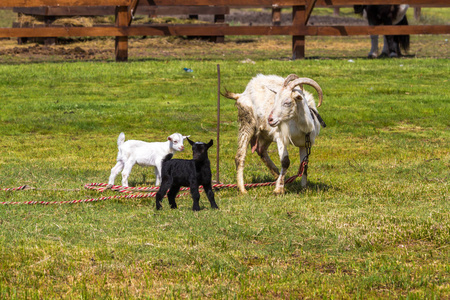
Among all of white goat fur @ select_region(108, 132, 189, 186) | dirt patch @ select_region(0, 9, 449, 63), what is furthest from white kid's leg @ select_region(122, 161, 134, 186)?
dirt patch @ select_region(0, 9, 449, 63)

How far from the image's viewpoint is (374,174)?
11.4 metres

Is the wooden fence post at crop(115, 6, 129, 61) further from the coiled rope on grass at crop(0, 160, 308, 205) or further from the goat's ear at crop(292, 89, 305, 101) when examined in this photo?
the goat's ear at crop(292, 89, 305, 101)

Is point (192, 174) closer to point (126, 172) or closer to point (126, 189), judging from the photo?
point (126, 189)

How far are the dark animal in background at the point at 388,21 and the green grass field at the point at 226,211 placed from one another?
15.4 feet

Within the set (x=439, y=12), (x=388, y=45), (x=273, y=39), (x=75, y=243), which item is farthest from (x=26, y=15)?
(x=439, y=12)

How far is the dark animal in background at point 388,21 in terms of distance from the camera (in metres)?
23.0

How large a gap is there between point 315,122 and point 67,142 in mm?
5851

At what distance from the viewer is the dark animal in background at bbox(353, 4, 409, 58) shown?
23.0m

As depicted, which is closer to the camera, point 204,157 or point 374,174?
point 204,157

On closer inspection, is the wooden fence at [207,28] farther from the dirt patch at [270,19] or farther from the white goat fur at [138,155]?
the dirt patch at [270,19]

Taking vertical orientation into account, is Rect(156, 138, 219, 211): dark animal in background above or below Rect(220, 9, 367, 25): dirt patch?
below

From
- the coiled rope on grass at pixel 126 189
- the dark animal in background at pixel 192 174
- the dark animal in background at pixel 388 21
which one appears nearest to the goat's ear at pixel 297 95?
the coiled rope on grass at pixel 126 189

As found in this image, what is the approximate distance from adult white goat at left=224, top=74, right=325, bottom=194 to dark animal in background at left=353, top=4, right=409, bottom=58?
12941mm

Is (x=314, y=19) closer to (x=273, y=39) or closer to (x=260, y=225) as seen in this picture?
(x=273, y=39)
